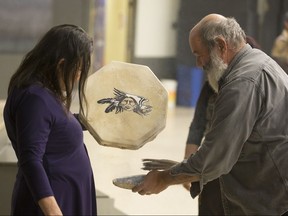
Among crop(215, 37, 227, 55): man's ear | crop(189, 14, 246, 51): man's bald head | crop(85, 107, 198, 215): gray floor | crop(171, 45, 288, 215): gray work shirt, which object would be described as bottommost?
crop(85, 107, 198, 215): gray floor

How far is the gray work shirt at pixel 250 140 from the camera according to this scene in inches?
104

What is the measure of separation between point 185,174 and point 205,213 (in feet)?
2.62

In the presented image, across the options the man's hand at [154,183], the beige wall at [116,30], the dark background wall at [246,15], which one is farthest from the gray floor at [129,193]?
the dark background wall at [246,15]

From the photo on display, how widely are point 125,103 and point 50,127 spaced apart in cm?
69

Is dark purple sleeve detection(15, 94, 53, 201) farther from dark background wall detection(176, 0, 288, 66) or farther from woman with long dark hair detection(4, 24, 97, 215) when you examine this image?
dark background wall detection(176, 0, 288, 66)

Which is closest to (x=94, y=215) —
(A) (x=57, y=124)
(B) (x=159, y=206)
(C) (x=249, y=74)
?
(A) (x=57, y=124)

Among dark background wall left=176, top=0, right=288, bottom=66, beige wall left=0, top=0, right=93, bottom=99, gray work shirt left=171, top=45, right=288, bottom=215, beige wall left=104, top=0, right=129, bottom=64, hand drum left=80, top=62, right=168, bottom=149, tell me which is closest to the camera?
gray work shirt left=171, top=45, right=288, bottom=215

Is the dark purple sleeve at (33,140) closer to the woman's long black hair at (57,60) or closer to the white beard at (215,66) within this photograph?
the woman's long black hair at (57,60)

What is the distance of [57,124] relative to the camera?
2.44 m

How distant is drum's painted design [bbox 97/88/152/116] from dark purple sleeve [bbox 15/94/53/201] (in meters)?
0.69

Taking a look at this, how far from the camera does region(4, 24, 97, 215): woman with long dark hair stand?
235 centimetres

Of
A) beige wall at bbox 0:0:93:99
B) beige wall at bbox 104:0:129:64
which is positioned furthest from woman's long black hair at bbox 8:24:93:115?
beige wall at bbox 104:0:129:64

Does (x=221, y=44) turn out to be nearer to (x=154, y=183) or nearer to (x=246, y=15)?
(x=154, y=183)

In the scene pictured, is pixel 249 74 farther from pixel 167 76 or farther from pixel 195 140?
pixel 167 76
